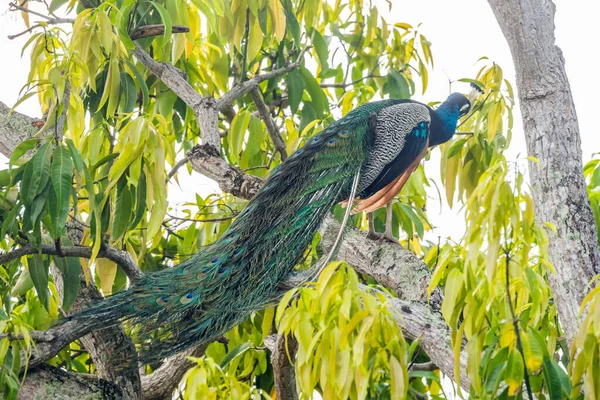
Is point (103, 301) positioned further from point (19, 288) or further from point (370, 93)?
point (370, 93)

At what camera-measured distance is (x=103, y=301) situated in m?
2.40

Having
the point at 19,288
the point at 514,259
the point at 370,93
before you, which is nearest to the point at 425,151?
the point at 370,93

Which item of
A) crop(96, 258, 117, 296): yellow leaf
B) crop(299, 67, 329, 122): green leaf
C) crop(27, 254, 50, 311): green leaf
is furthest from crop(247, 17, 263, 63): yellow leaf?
crop(27, 254, 50, 311): green leaf

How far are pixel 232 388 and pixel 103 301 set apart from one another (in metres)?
1.02

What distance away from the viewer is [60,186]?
1998 millimetres

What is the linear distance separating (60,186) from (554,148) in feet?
3.93

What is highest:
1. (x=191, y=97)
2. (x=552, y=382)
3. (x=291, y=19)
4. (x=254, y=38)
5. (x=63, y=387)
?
(x=291, y=19)

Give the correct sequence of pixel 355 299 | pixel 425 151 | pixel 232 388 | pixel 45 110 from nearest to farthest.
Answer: pixel 355 299, pixel 232 388, pixel 45 110, pixel 425 151

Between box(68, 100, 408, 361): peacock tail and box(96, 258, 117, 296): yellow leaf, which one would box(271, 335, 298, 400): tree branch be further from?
box(96, 258, 117, 296): yellow leaf

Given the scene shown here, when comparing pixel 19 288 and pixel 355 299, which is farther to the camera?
pixel 19 288

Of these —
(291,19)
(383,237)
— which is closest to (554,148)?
(383,237)

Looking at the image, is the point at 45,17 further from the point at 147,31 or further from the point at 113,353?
the point at 113,353

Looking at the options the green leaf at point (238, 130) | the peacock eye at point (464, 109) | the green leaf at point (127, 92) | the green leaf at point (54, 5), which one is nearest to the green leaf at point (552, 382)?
the green leaf at point (127, 92)

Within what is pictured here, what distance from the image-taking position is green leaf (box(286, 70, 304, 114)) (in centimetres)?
320
